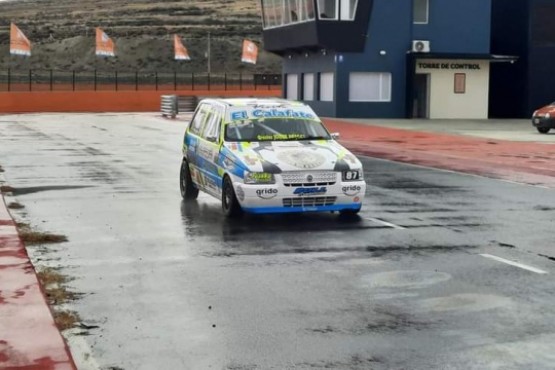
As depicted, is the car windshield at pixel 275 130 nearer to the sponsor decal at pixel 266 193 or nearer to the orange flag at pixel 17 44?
the sponsor decal at pixel 266 193

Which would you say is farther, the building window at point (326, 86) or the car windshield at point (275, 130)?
the building window at point (326, 86)

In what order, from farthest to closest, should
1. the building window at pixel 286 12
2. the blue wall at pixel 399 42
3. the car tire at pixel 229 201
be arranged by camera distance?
1. the building window at pixel 286 12
2. the blue wall at pixel 399 42
3. the car tire at pixel 229 201

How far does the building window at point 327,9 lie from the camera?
1864 inches

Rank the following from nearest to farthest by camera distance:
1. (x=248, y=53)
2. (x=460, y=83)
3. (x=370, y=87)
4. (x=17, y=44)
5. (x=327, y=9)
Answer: (x=327, y=9)
(x=370, y=87)
(x=460, y=83)
(x=17, y=44)
(x=248, y=53)

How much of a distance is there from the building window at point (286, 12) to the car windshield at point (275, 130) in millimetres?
34442

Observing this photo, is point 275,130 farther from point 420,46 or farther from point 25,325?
point 420,46

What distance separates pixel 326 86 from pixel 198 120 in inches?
1400

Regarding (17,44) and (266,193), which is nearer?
(266,193)

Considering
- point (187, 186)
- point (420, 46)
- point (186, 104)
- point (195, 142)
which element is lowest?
point (187, 186)

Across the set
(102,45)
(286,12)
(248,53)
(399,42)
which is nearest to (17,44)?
(102,45)

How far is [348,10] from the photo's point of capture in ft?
157

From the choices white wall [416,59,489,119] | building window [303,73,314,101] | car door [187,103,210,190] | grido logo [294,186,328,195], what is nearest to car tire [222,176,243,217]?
grido logo [294,186,328,195]

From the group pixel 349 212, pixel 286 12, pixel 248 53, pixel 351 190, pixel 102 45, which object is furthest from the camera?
pixel 102 45

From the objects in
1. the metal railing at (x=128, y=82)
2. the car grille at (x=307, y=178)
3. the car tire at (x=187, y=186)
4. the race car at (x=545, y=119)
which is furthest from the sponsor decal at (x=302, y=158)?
the metal railing at (x=128, y=82)
